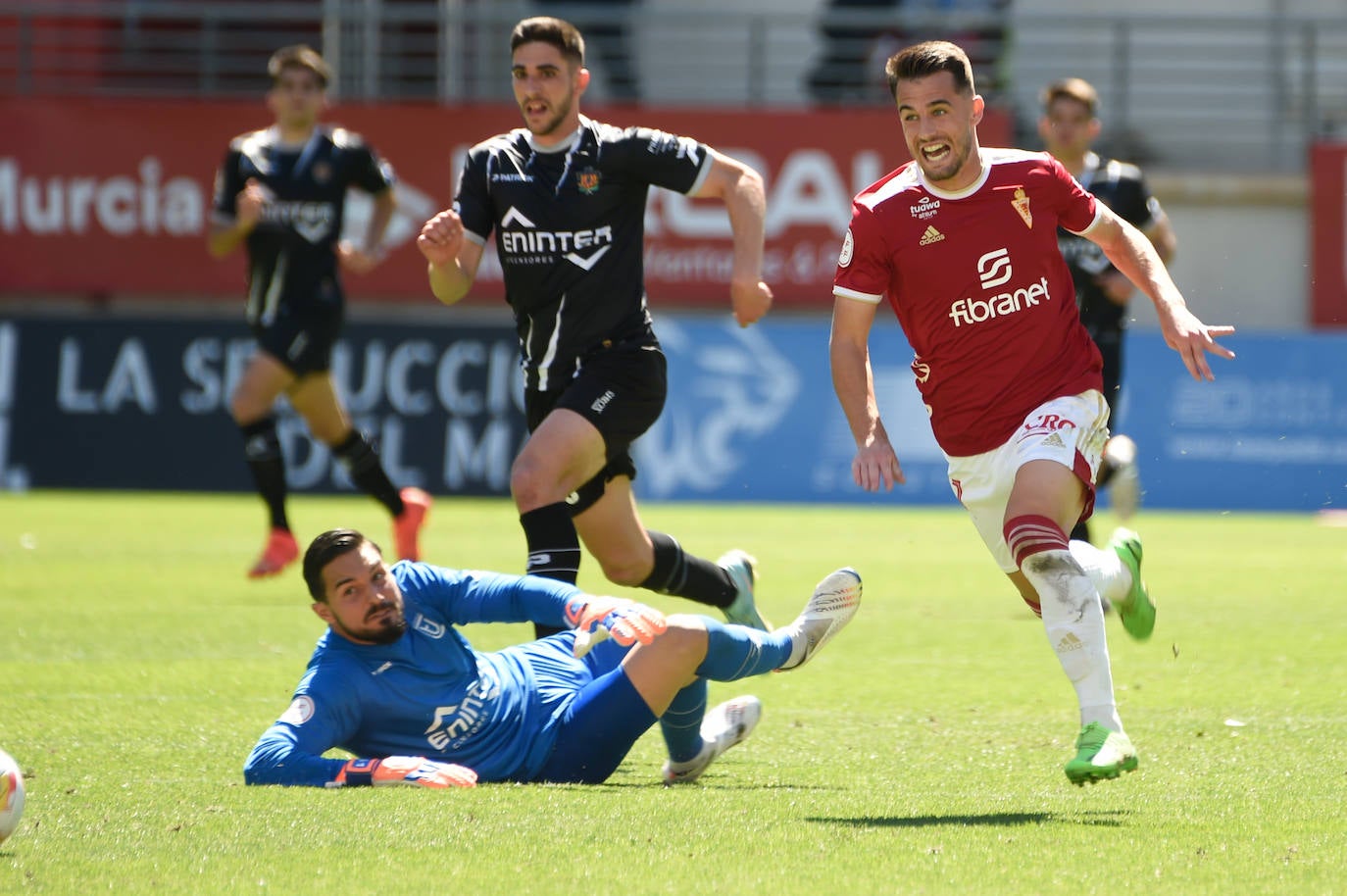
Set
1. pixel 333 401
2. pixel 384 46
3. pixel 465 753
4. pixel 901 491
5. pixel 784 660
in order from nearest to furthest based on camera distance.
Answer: pixel 465 753 → pixel 784 660 → pixel 333 401 → pixel 901 491 → pixel 384 46

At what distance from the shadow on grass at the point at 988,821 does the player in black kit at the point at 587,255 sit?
7.21 ft

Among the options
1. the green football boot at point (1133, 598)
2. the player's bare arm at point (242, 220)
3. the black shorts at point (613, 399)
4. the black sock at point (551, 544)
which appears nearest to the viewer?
the green football boot at point (1133, 598)

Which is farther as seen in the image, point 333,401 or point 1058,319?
point 333,401

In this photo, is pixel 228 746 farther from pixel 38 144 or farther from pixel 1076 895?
pixel 38 144

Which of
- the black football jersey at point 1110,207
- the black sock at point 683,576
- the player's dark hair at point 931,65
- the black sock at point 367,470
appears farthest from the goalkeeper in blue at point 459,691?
the black sock at point 367,470

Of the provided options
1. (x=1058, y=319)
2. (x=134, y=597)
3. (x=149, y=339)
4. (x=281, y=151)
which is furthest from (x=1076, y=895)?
(x=149, y=339)

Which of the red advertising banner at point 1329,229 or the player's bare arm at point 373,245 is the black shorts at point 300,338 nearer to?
the player's bare arm at point 373,245

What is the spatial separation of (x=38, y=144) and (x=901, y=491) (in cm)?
961

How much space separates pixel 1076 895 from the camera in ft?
12.1

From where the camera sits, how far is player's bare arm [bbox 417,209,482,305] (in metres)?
6.15

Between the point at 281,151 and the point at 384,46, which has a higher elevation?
the point at 384,46

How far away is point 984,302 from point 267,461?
5.95 m

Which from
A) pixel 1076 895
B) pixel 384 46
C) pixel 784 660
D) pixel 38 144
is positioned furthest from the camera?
pixel 384 46

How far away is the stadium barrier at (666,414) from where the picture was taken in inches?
656
